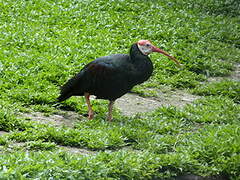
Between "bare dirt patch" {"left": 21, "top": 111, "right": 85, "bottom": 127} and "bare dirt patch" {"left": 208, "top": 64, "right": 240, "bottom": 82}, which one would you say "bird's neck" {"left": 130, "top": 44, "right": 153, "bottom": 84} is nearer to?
"bare dirt patch" {"left": 21, "top": 111, "right": 85, "bottom": 127}

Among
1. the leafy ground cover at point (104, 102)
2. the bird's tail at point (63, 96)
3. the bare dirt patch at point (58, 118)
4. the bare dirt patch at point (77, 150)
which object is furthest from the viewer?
the bird's tail at point (63, 96)

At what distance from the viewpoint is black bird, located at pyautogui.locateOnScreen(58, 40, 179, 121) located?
25.5 feet

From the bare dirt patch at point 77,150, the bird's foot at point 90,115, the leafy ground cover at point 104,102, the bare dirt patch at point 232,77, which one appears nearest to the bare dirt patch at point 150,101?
the leafy ground cover at point 104,102

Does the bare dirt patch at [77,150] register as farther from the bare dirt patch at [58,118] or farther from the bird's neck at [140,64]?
the bird's neck at [140,64]

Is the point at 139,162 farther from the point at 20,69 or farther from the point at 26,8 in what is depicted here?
the point at 26,8

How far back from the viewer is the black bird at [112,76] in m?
7.78

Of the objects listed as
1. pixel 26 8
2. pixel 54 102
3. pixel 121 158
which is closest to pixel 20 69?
pixel 54 102

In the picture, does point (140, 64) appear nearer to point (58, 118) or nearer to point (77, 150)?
point (58, 118)

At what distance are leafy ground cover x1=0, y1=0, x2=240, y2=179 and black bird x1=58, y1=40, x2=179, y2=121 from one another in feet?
1.23

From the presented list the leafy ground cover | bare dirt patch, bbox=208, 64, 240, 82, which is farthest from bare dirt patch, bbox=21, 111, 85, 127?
bare dirt patch, bbox=208, 64, 240, 82

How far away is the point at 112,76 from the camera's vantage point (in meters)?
7.80

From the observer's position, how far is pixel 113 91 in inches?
307

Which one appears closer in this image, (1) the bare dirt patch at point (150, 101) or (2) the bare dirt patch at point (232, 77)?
(1) the bare dirt patch at point (150, 101)

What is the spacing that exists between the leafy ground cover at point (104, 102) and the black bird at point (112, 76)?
1.23ft
